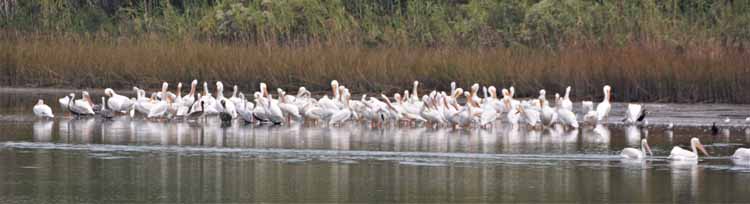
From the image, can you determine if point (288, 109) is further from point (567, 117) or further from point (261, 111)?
point (567, 117)

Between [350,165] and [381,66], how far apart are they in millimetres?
11628

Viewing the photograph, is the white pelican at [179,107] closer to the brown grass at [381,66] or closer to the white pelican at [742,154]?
the brown grass at [381,66]

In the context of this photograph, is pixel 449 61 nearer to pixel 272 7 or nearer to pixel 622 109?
pixel 622 109

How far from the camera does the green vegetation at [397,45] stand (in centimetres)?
2375

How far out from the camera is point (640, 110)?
63.7 ft

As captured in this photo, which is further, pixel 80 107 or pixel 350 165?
pixel 80 107

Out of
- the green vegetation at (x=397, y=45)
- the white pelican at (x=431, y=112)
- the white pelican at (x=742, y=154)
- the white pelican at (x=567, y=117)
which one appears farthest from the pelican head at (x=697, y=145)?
the green vegetation at (x=397, y=45)

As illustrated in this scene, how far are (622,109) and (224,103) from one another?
5.68 meters

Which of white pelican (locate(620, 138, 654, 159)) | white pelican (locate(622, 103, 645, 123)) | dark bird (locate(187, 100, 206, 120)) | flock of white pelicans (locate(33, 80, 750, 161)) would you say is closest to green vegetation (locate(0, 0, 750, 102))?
flock of white pelicans (locate(33, 80, 750, 161))

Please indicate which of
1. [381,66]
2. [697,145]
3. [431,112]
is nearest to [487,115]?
[431,112]

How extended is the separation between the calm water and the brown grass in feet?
12.8

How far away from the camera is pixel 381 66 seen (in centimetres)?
2539

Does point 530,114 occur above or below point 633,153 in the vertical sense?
above

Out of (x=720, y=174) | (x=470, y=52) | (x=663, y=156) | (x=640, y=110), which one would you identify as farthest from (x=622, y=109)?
(x=720, y=174)
